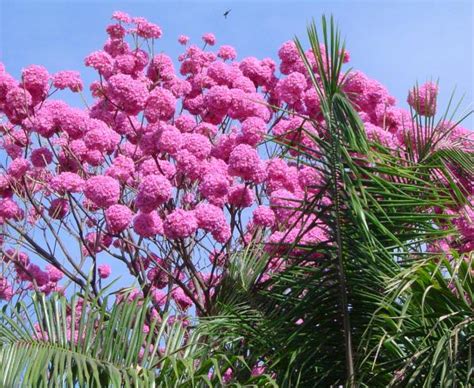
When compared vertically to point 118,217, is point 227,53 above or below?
above

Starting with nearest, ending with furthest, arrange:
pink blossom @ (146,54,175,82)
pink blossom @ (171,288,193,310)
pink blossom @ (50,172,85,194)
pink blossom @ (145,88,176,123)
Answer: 1. pink blossom @ (50,172,85,194)
2. pink blossom @ (145,88,176,123)
3. pink blossom @ (171,288,193,310)
4. pink blossom @ (146,54,175,82)

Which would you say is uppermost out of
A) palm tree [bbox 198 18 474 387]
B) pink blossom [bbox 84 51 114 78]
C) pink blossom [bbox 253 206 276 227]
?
pink blossom [bbox 84 51 114 78]

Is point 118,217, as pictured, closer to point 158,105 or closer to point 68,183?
point 68,183

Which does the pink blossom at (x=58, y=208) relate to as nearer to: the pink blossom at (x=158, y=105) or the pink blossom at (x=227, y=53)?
the pink blossom at (x=158, y=105)

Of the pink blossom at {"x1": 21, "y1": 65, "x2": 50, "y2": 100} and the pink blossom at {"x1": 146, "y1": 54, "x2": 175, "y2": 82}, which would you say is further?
the pink blossom at {"x1": 146, "y1": 54, "x2": 175, "y2": 82}

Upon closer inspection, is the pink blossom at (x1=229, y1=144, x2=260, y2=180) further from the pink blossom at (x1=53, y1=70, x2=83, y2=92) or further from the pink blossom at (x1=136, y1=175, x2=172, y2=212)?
the pink blossom at (x1=53, y1=70, x2=83, y2=92)

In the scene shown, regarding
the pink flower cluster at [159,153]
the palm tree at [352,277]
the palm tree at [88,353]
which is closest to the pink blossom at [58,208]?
the pink flower cluster at [159,153]

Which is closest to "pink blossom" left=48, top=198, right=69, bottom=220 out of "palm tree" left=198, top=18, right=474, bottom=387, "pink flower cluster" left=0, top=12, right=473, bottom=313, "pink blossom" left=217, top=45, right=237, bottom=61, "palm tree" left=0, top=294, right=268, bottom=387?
"pink flower cluster" left=0, top=12, right=473, bottom=313

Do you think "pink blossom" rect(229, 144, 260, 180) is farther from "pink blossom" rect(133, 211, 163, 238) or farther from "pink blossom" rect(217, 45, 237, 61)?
"pink blossom" rect(217, 45, 237, 61)

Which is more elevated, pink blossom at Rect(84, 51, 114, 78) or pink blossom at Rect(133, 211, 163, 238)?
pink blossom at Rect(84, 51, 114, 78)

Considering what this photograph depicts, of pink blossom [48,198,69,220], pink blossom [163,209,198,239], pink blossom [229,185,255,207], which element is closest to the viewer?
pink blossom [163,209,198,239]

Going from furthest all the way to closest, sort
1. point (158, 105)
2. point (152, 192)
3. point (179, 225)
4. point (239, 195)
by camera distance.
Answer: point (158, 105) → point (239, 195) → point (152, 192) → point (179, 225)

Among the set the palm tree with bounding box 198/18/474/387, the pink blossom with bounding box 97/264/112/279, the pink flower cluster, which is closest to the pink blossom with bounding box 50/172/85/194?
the pink flower cluster

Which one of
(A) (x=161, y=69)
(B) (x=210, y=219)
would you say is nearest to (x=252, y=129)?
(B) (x=210, y=219)
